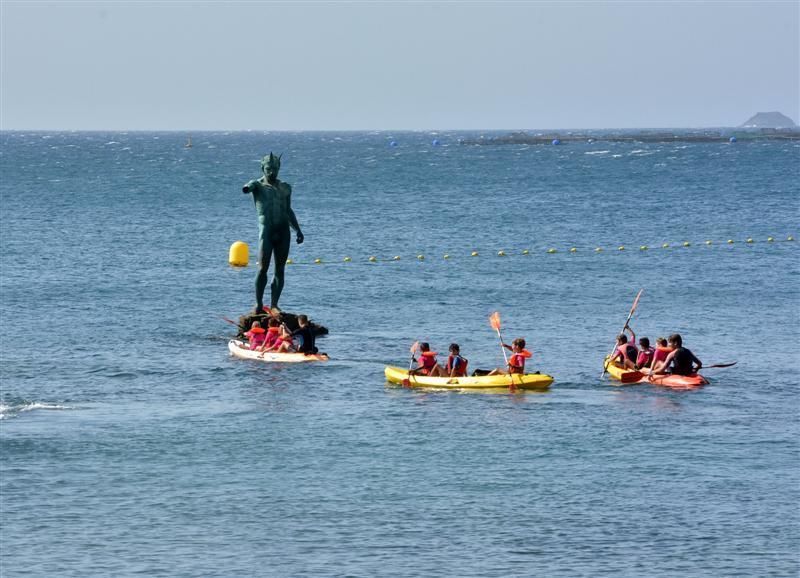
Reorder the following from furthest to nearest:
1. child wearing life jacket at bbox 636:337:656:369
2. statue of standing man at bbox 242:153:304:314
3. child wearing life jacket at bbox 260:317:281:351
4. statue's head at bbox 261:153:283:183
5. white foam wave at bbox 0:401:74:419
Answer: statue of standing man at bbox 242:153:304:314, statue's head at bbox 261:153:283:183, child wearing life jacket at bbox 260:317:281:351, child wearing life jacket at bbox 636:337:656:369, white foam wave at bbox 0:401:74:419

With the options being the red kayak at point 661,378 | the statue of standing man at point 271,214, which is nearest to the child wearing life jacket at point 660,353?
the red kayak at point 661,378

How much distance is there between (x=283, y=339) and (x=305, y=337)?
29.1 inches

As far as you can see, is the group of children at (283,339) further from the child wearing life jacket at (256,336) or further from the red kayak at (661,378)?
the red kayak at (661,378)

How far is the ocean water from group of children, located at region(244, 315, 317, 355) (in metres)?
1.04

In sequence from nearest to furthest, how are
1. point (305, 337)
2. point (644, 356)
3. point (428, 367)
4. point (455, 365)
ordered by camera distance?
1. point (455, 365)
2. point (428, 367)
3. point (644, 356)
4. point (305, 337)

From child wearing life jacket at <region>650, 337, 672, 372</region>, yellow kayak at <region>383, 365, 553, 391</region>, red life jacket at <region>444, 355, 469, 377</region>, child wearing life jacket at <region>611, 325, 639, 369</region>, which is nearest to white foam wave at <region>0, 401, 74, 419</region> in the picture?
yellow kayak at <region>383, 365, 553, 391</region>

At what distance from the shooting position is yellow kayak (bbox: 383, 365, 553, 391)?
1471 inches

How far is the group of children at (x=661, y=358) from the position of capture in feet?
127

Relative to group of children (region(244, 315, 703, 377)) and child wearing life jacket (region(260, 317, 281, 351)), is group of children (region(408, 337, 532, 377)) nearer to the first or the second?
group of children (region(244, 315, 703, 377))

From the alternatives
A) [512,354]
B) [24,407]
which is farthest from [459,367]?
[24,407]

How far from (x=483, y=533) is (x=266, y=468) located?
612 centimetres

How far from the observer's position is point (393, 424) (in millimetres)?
34125

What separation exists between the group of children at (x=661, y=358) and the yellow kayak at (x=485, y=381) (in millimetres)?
3013

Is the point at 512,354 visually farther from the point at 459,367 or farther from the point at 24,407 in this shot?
the point at 24,407
